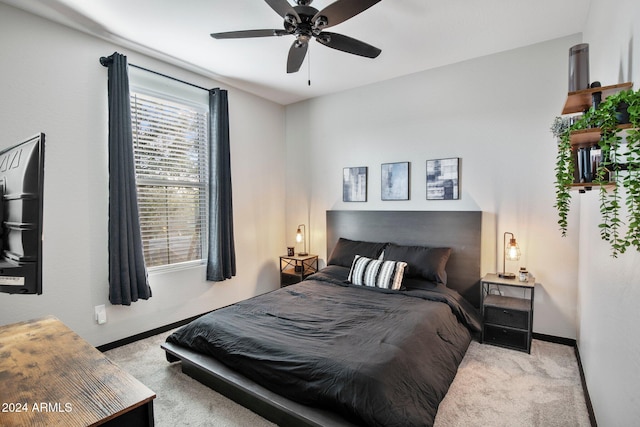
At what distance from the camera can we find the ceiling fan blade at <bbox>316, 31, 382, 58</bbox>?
2.18 metres

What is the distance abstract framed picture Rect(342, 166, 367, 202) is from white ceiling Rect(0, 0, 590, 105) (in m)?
1.20

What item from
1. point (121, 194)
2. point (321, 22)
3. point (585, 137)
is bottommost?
point (121, 194)

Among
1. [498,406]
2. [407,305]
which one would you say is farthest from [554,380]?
[407,305]

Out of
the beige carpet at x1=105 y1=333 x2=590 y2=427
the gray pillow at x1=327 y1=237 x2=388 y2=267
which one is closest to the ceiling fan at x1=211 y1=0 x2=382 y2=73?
the gray pillow at x1=327 y1=237 x2=388 y2=267

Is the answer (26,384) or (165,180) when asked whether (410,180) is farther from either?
(26,384)

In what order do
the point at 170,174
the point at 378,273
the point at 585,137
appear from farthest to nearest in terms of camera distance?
the point at 170,174 → the point at 378,273 → the point at 585,137

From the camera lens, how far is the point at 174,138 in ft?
11.5

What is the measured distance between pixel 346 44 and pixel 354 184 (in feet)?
6.91

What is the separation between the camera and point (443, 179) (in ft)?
11.6

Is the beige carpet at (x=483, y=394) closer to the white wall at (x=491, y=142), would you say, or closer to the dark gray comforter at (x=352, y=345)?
the dark gray comforter at (x=352, y=345)

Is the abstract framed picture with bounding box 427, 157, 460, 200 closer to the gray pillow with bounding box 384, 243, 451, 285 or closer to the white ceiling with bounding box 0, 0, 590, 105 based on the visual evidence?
the gray pillow with bounding box 384, 243, 451, 285

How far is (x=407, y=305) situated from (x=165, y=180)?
110 inches

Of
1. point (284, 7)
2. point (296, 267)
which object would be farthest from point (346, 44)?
point (296, 267)

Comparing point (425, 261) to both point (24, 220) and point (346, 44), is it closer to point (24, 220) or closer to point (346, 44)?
point (346, 44)
